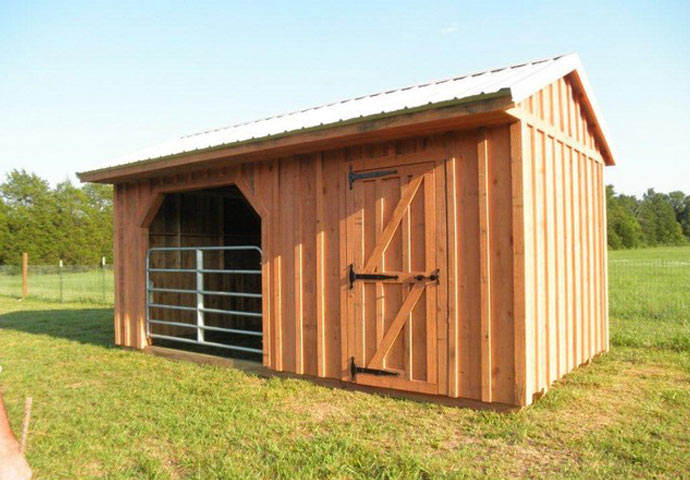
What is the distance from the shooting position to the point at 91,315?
12594mm

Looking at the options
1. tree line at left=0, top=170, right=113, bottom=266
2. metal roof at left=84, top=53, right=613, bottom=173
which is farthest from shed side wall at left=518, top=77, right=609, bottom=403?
tree line at left=0, top=170, right=113, bottom=266

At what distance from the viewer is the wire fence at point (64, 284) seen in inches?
650

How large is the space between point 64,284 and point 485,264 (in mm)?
17616

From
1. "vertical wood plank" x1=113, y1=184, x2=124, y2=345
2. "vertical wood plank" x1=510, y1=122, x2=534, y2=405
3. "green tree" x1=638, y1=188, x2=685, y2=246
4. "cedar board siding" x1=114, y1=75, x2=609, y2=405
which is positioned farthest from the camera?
"green tree" x1=638, y1=188, x2=685, y2=246

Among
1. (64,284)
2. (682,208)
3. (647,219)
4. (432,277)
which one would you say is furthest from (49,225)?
(682,208)

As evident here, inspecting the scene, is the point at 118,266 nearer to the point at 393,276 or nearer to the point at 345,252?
the point at 345,252

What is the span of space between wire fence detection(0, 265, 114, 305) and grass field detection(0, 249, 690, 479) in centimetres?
1051

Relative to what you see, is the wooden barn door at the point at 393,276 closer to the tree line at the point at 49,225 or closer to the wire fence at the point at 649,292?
the wire fence at the point at 649,292

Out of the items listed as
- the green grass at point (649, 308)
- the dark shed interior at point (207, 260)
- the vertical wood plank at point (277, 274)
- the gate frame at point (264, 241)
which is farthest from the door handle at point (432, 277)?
the green grass at point (649, 308)

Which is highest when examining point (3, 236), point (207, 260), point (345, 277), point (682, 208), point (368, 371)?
point (682, 208)

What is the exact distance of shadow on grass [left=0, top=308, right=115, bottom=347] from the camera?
930 cm

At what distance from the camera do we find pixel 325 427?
14.0 ft

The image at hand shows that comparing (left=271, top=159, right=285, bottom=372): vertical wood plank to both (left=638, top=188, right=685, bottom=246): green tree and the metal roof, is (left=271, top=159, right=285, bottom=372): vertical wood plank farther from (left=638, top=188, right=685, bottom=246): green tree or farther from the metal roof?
(left=638, top=188, right=685, bottom=246): green tree

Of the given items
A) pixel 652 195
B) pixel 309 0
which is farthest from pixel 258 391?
pixel 652 195
